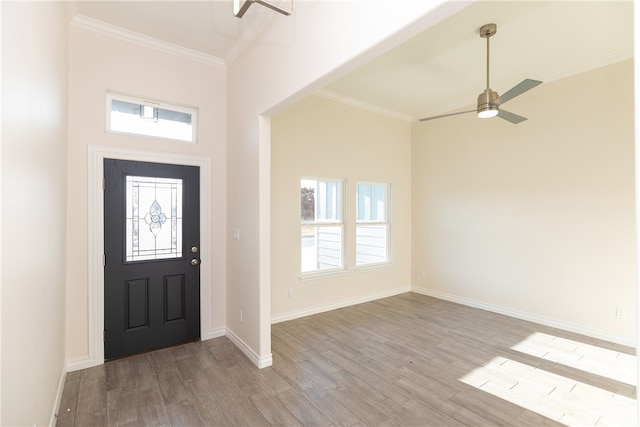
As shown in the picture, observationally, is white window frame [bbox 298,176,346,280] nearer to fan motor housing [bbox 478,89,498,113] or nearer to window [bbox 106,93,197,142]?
window [bbox 106,93,197,142]

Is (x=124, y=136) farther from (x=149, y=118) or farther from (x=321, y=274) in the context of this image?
(x=321, y=274)

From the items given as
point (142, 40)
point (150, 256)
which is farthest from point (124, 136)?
point (150, 256)

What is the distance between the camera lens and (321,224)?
4695 millimetres

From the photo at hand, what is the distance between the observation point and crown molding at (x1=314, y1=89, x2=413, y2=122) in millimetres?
4641

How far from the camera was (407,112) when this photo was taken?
557 centimetres

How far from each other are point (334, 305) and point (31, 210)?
154 inches

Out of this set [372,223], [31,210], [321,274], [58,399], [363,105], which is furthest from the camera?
[372,223]

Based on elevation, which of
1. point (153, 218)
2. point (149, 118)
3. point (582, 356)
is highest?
point (149, 118)

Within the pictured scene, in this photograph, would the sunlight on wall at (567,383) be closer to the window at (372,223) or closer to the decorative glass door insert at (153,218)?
the window at (372,223)

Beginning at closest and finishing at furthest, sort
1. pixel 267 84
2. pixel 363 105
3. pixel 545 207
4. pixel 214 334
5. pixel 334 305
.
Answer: pixel 267 84
pixel 214 334
pixel 545 207
pixel 334 305
pixel 363 105

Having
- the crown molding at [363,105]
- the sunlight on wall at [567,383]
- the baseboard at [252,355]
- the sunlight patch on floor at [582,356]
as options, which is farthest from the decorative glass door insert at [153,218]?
the sunlight patch on floor at [582,356]

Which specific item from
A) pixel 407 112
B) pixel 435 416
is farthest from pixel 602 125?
pixel 435 416

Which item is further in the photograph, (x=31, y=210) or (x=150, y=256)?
(x=150, y=256)

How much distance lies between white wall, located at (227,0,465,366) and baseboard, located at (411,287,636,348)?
3.54m
